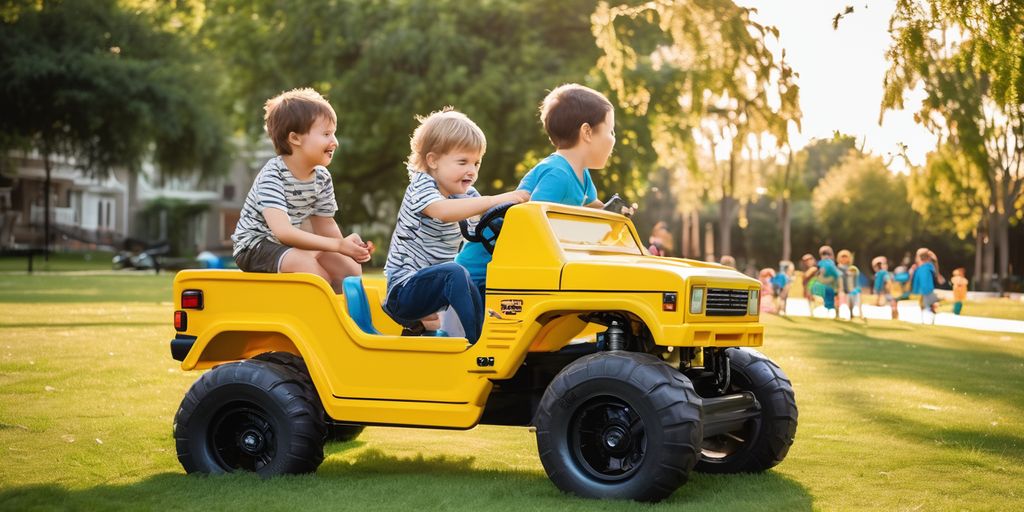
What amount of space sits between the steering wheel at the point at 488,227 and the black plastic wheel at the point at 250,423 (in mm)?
1210

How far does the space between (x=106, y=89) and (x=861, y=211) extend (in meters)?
41.9

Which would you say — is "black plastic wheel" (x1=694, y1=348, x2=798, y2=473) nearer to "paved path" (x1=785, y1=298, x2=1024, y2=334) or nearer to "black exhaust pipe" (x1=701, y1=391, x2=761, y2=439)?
"black exhaust pipe" (x1=701, y1=391, x2=761, y2=439)

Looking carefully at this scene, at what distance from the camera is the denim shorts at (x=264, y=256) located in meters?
7.00

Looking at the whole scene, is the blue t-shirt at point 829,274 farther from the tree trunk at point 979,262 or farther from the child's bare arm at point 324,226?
the tree trunk at point 979,262


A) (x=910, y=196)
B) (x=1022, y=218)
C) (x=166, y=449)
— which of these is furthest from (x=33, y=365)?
(x=1022, y=218)

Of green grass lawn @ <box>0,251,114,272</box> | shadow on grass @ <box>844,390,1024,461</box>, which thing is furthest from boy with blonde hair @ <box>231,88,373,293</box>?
green grass lawn @ <box>0,251,114,272</box>

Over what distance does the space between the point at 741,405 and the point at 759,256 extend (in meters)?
70.9

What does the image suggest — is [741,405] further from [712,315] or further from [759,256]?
[759,256]

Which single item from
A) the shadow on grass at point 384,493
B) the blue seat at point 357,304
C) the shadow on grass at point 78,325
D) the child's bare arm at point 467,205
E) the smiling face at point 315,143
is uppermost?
the smiling face at point 315,143

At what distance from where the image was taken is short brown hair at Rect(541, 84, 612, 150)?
692cm

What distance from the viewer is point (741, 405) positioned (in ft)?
21.2

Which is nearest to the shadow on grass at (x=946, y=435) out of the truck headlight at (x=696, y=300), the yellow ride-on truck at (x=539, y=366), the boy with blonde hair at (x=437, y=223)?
the yellow ride-on truck at (x=539, y=366)

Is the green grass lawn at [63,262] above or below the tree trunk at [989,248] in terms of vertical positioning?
below

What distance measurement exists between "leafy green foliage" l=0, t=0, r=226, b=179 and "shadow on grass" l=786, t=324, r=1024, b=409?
27.7 metres
